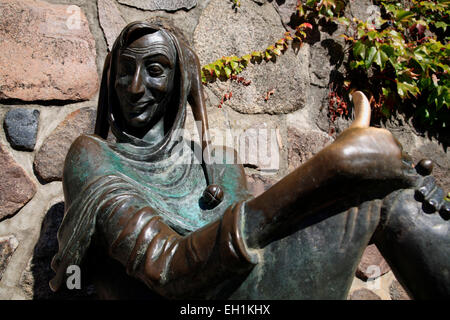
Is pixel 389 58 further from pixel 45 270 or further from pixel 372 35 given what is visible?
pixel 45 270

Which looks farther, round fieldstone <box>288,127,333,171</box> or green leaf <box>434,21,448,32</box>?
green leaf <box>434,21,448,32</box>

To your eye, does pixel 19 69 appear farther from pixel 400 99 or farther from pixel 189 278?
pixel 400 99

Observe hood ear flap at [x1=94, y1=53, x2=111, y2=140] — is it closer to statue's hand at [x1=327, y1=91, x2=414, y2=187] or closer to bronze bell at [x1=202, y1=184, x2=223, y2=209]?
bronze bell at [x1=202, y1=184, x2=223, y2=209]

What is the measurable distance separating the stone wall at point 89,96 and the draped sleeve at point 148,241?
1.71ft

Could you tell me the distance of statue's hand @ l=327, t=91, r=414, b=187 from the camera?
2.59 ft

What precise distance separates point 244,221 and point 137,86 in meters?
0.53

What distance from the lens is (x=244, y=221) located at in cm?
85

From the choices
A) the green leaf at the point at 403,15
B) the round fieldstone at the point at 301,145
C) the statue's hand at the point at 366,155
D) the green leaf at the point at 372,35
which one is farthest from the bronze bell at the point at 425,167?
the green leaf at the point at 403,15

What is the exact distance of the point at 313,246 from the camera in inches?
34.8

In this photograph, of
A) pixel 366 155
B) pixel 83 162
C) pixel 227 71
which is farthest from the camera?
pixel 227 71

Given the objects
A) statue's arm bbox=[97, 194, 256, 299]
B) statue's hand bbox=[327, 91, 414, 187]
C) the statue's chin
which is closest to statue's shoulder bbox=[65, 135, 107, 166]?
the statue's chin

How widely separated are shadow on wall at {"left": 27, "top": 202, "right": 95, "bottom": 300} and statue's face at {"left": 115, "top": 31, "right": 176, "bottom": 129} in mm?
532

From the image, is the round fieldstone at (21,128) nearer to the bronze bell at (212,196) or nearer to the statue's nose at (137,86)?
the statue's nose at (137,86)

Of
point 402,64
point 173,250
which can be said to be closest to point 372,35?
point 402,64
